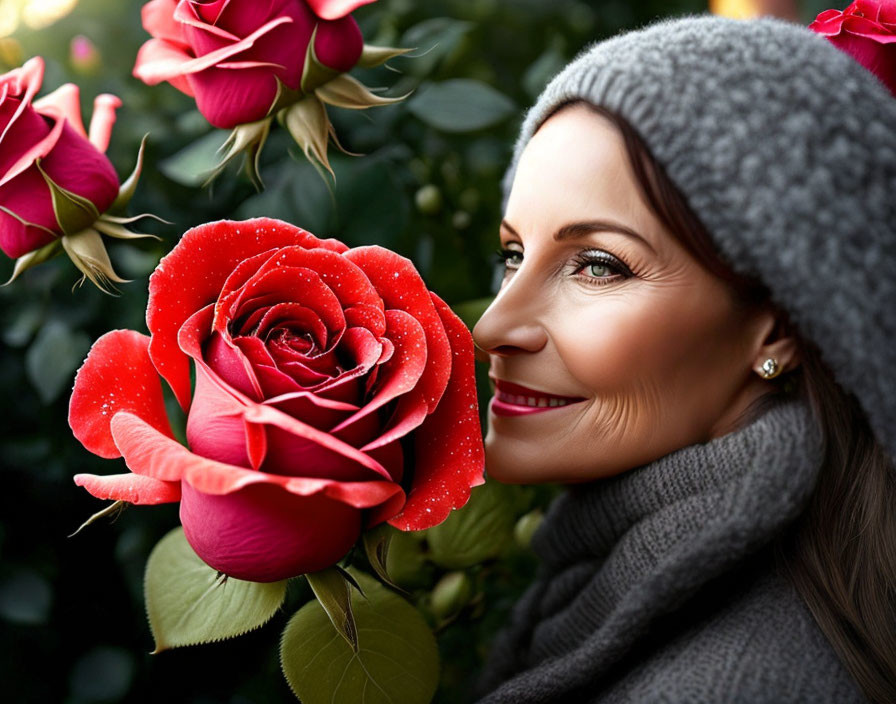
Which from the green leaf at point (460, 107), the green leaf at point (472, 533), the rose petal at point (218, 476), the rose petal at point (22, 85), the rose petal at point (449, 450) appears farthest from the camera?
the green leaf at point (460, 107)

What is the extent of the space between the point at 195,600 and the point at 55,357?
37 cm

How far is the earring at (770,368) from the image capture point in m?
0.94

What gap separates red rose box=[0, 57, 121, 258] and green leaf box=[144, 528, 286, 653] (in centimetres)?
35

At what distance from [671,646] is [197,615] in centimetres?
49

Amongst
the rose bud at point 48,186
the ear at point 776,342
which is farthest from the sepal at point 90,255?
the ear at point 776,342

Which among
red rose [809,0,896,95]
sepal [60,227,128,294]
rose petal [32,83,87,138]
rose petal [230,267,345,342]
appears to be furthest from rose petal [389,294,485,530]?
red rose [809,0,896,95]

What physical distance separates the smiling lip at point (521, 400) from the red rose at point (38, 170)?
504 millimetres

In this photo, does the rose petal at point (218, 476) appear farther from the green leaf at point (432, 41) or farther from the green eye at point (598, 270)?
the green leaf at point (432, 41)

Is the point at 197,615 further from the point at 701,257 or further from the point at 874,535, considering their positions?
the point at 874,535

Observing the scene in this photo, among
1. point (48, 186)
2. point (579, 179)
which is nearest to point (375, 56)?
point (579, 179)

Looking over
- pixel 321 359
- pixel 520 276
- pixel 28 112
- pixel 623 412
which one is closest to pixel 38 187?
pixel 28 112

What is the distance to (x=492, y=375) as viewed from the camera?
3.31ft

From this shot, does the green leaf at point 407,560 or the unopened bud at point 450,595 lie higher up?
the green leaf at point 407,560

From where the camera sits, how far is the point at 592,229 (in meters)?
0.94
